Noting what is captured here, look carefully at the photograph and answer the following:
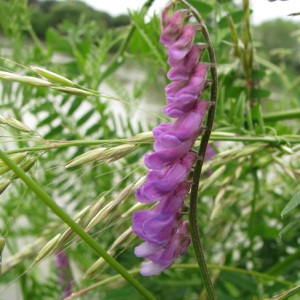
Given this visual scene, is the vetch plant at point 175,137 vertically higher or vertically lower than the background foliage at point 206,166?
higher

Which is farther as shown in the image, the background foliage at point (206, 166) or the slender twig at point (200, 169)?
the background foliage at point (206, 166)

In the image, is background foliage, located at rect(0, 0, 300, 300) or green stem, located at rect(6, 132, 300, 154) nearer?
green stem, located at rect(6, 132, 300, 154)

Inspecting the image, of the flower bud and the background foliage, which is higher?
the flower bud

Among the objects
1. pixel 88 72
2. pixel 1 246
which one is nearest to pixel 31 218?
pixel 88 72

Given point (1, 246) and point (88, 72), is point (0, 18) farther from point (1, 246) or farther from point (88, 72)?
point (1, 246)

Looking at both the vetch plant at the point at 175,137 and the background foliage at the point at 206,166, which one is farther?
the background foliage at the point at 206,166

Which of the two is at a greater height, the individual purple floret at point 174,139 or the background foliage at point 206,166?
the individual purple floret at point 174,139
